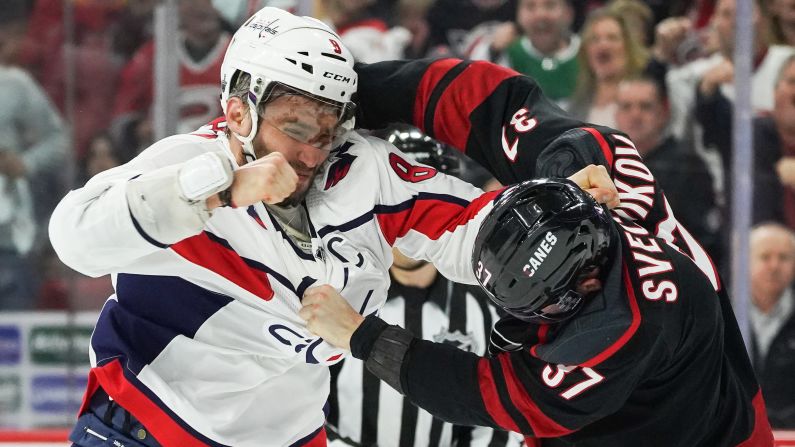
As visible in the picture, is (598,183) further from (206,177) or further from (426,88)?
(206,177)

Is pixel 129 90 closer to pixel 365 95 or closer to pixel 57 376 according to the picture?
pixel 57 376

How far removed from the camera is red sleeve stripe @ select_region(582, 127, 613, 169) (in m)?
2.27

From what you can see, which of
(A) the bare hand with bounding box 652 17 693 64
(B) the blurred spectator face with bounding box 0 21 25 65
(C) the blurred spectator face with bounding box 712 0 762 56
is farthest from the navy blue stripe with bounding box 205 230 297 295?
(C) the blurred spectator face with bounding box 712 0 762 56

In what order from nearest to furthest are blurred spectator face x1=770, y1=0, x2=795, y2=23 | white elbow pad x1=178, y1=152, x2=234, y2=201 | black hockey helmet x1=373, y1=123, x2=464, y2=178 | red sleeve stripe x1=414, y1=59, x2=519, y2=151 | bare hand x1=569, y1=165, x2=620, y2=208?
1. white elbow pad x1=178, y1=152, x2=234, y2=201
2. bare hand x1=569, y1=165, x2=620, y2=208
3. red sleeve stripe x1=414, y1=59, x2=519, y2=151
4. black hockey helmet x1=373, y1=123, x2=464, y2=178
5. blurred spectator face x1=770, y1=0, x2=795, y2=23

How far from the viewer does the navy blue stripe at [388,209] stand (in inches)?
85.7

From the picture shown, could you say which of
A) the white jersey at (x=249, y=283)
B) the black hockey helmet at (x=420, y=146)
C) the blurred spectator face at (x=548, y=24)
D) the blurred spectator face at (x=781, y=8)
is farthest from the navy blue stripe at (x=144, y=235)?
the blurred spectator face at (x=781, y=8)

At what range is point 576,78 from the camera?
4145mm

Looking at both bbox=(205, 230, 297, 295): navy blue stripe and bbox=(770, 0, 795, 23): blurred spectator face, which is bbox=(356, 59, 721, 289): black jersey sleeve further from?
bbox=(770, 0, 795, 23): blurred spectator face

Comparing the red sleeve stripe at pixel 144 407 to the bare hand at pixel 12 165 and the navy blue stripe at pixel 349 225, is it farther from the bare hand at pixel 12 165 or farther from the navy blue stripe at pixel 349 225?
the bare hand at pixel 12 165

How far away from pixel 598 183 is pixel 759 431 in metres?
0.64

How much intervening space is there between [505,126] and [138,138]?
6.67 ft

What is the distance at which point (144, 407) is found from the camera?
2227 mm

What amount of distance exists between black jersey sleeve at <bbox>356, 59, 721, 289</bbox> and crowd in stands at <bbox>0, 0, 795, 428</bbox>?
5.50 feet

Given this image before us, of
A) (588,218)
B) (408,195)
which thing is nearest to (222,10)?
(408,195)
